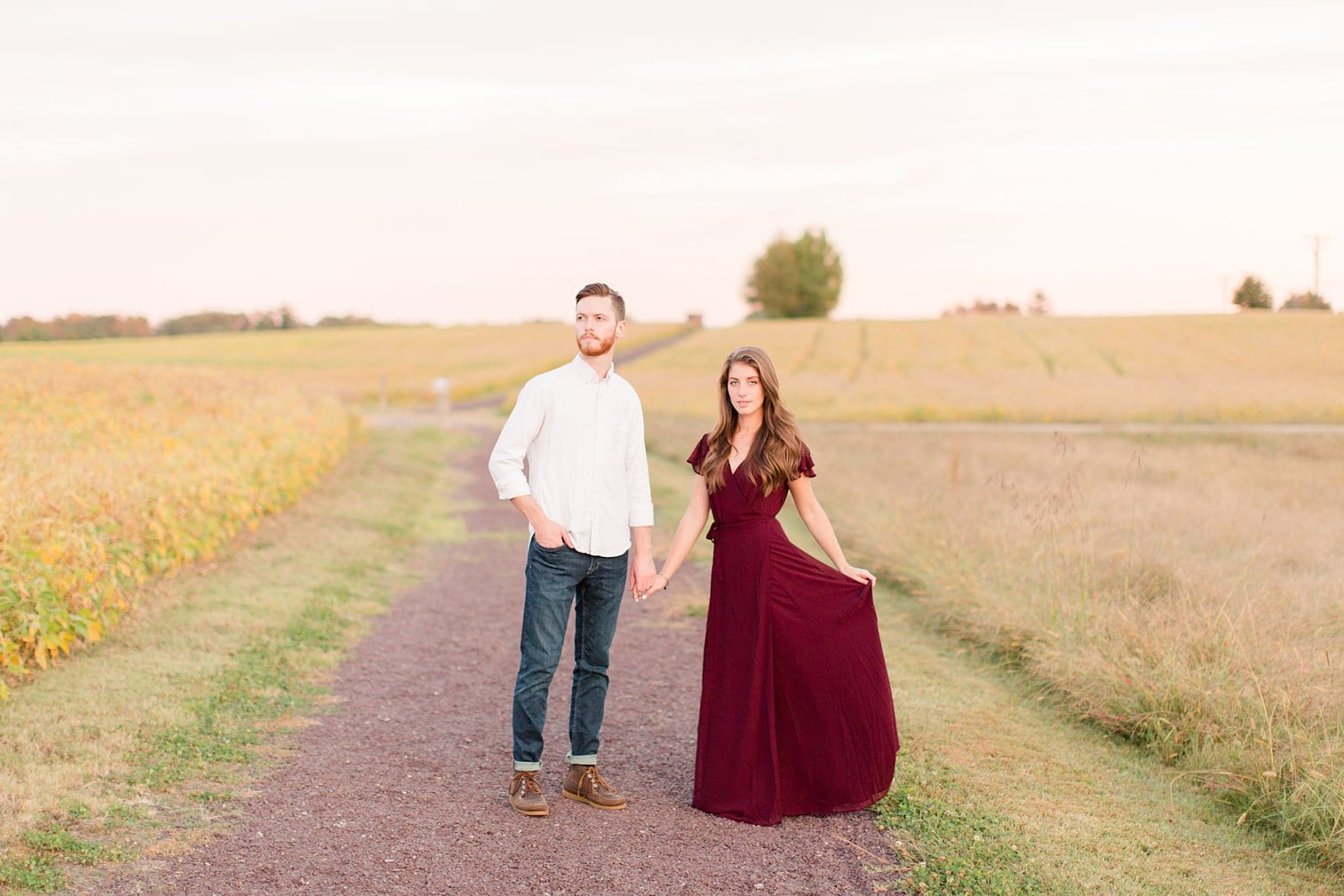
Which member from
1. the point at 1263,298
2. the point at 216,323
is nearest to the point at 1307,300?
the point at 1263,298

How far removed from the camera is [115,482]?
8.61 meters

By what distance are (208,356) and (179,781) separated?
61725 mm

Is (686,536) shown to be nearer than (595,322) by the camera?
No

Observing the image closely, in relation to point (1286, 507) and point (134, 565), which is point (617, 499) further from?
point (1286, 507)

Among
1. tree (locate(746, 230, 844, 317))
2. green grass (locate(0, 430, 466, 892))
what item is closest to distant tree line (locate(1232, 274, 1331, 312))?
green grass (locate(0, 430, 466, 892))

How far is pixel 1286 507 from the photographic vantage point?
520 inches

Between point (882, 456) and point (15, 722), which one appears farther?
point (882, 456)

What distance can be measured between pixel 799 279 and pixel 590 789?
10252cm

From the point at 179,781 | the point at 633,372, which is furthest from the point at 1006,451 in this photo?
the point at 633,372

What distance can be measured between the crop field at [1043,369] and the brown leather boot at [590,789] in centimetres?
2610

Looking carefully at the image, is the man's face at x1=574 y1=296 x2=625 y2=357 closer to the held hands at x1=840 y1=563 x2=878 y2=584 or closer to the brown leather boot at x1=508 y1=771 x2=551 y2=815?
the held hands at x1=840 y1=563 x2=878 y2=584

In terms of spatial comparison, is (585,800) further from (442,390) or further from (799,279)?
(799,279)

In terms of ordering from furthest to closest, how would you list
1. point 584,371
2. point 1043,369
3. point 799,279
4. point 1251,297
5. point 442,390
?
point 799,279, point 1043,369, point 442,390, point 1251,297, point 584,371

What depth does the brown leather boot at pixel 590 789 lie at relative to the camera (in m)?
4.80
